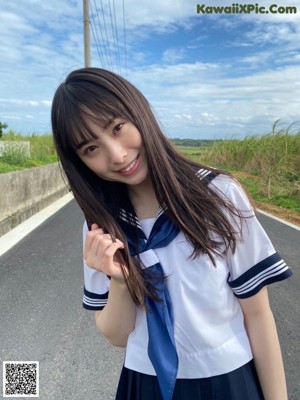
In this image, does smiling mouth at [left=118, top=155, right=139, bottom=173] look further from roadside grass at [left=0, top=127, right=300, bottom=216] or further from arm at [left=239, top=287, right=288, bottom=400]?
roadside grass at [left=0, top=127, right=300, bottom=216]

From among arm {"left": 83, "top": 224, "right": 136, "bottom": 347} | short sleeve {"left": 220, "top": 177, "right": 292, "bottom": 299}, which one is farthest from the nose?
short sleeve {"left": 220, "top": 177, "right": 292, "bottom": 299}

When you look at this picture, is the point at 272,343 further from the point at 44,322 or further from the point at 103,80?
the point at 44,322

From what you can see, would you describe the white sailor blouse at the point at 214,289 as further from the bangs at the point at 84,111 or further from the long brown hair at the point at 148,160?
the bangs at the point at 84,111

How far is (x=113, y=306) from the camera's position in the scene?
39.8 inches

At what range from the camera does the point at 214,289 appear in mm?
971

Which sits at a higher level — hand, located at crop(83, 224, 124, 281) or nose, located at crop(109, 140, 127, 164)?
nose, located at crop(109, 140, 127, 164)

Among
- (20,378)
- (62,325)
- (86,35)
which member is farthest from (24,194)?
(86,35)

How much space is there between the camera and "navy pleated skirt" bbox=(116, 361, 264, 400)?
3.27 ft

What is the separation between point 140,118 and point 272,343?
704 mm

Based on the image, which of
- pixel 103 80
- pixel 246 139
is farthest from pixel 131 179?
pixel 246 139

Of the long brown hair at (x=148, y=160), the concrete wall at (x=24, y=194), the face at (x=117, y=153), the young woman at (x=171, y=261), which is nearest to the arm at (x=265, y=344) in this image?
the young woman at (x=171, y=261)

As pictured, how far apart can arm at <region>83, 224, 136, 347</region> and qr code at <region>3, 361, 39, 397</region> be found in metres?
1.31

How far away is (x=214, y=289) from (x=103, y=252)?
0.98 feet

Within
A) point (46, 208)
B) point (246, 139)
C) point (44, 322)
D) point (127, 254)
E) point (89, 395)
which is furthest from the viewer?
point (246, 139)
